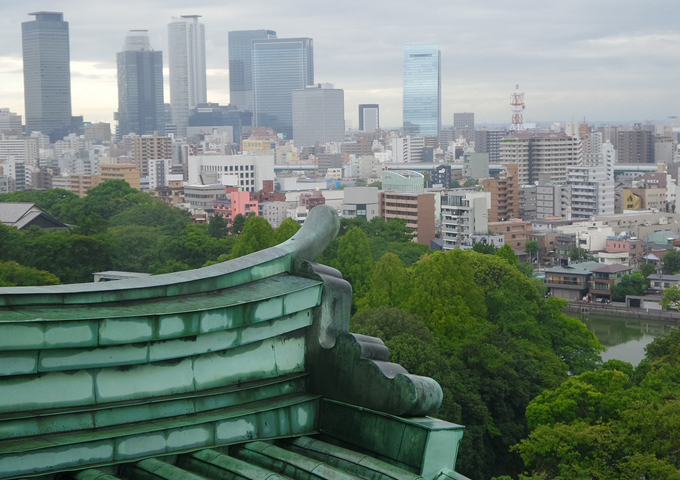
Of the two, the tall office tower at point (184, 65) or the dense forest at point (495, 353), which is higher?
the tall office tower at point (184, 65)

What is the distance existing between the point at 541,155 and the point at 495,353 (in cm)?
6631

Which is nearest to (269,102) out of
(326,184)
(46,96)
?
(46,96)

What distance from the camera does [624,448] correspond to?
34.9 feet

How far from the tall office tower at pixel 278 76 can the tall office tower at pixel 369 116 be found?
62.7ft

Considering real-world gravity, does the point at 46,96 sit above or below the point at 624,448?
above

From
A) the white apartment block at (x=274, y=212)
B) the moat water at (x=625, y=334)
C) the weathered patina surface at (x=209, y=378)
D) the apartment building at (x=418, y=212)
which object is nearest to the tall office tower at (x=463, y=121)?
the white apartment block at (x=274, y=212)

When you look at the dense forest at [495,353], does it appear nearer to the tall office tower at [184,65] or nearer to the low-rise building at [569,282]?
the low-rise building at [569,282]

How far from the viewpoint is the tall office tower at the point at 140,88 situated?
148250mm

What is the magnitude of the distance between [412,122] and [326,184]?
93037mm

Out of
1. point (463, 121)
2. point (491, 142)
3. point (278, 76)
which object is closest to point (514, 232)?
point (491, 142)

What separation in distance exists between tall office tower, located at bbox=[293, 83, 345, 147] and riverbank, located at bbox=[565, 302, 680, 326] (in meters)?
119

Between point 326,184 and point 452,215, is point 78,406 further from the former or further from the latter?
point 326,184

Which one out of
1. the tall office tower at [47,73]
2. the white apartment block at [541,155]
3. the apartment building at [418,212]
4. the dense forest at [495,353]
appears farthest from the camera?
the tall office tower at [47,73]

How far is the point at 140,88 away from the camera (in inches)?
5915
